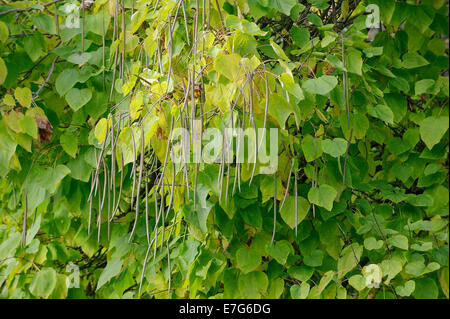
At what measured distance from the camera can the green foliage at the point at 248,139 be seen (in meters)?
0.82

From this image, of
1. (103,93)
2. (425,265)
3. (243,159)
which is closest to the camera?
(243,159)

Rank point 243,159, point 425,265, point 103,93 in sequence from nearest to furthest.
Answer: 1. point 243,159
2. point 425,265
3. point 103,93

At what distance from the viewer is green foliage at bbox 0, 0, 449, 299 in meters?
0.82

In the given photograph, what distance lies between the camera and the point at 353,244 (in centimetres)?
98

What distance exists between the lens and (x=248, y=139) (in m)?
0.74

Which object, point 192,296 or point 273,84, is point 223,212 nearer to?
point 192,296

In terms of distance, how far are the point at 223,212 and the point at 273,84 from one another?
0.90 ft

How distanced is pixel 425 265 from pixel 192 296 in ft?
1.33

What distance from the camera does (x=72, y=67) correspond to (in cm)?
110

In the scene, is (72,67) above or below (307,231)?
above
